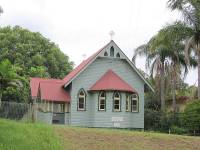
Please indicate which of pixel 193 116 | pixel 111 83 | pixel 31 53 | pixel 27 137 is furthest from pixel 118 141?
pixel 31 53

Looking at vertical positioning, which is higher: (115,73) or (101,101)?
(115,73)

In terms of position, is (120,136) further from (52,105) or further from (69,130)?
(52,105)

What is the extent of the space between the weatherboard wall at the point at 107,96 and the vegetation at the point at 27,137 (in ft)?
41.1

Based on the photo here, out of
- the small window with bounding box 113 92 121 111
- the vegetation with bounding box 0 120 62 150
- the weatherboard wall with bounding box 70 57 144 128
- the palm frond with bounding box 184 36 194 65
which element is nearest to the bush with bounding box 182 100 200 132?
the palm frond with bounding box 184 36 194 65

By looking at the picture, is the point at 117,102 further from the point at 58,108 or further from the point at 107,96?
the point at 58,108

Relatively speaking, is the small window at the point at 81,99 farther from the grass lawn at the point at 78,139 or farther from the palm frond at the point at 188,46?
the grass lawn at the point at 78,139

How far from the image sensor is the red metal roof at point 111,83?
39438 mm

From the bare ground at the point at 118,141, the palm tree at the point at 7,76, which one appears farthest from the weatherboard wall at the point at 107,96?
the bare ground at the point at 118,141

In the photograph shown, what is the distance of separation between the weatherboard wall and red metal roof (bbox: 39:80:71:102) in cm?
125

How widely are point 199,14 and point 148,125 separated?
38.8ft

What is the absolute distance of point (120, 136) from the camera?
27281 mm

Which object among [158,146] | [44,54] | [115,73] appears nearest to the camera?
[158,146]

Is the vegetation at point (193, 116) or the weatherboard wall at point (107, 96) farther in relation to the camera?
the weatherboard wall at point (107, 96)

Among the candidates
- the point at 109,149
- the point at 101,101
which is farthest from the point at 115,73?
the point at 109,149
